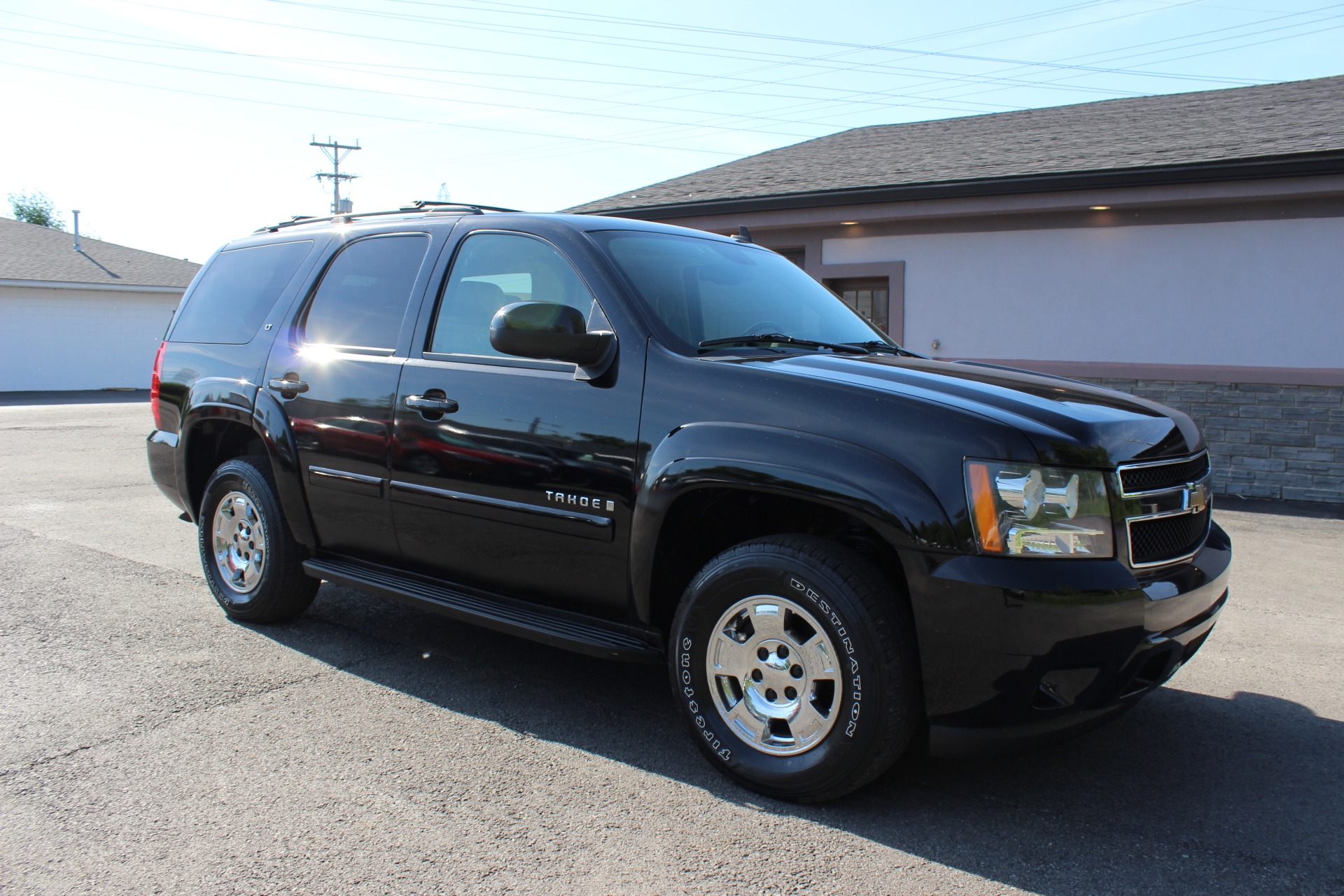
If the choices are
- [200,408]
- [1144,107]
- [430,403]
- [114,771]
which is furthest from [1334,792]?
[1144,107]

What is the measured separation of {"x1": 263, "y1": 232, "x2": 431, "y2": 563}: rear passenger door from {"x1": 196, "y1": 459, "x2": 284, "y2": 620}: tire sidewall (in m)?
0.32

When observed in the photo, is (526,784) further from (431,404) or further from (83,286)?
(83,286)

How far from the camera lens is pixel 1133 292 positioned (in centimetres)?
1084

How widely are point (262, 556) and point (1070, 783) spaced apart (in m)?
3.83

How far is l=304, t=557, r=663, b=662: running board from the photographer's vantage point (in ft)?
11.8

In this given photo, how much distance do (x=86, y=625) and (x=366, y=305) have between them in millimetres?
2268

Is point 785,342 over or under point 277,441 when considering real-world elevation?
over

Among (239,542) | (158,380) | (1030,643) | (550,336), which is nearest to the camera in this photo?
(1030,643)

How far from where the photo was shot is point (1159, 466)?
3.15m

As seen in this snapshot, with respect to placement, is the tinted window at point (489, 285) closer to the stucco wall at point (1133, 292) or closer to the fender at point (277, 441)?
the fender at point (277, 441)

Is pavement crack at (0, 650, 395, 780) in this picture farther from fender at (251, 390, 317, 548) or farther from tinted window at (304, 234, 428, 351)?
tinted window at (304, 234, 428, 351)

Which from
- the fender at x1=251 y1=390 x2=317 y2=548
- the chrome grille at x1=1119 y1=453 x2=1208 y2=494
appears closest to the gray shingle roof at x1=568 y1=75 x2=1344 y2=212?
the chrome grille at x1=1119 y1=453 x2=1208 y2=494

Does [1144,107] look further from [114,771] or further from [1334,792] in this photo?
[114,771]

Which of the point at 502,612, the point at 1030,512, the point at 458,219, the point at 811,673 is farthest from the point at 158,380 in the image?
the point at 1030,512
